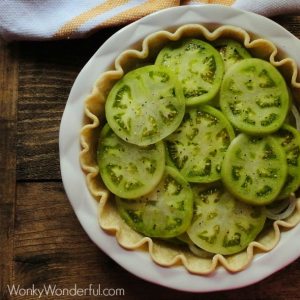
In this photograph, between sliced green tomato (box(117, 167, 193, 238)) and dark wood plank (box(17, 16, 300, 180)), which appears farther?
dark wood plank (box(17, 16, 300, 180))

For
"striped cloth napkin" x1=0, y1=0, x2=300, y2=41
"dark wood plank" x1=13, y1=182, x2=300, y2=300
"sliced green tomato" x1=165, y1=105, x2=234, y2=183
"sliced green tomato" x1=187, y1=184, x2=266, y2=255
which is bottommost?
"dark wood plank" x1=13, y1=182, x2=300, y2=300

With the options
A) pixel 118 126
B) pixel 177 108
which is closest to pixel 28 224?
pixel 118 126

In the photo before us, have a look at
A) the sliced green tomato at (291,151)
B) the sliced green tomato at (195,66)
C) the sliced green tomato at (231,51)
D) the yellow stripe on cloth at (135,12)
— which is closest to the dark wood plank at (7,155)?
the yellow stripe on cloth at (135,12)

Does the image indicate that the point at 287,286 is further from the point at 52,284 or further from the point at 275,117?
the point at 52,284

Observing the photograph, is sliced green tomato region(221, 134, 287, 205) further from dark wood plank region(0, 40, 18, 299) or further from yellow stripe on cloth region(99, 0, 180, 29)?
dark wood plank region(0, 40, 18, 299)

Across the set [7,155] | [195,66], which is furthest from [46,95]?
[195,66]

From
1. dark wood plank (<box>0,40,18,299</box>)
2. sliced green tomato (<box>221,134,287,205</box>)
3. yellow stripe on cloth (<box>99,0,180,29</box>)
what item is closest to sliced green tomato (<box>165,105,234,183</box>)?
sliced green tomato (<box>221,134,287,205</box>)
